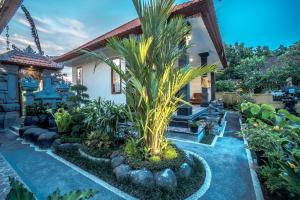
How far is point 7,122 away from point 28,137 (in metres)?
2.89

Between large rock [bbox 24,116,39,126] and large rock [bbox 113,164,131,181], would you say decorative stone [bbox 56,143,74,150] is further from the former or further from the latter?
large rock [bbox 24,116,39,126]

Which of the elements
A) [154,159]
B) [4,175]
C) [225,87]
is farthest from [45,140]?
[225,87]

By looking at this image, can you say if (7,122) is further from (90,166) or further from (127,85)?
(127,85)

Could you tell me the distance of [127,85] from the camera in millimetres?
3158

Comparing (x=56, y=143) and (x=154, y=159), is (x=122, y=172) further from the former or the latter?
(x=56, y=143)

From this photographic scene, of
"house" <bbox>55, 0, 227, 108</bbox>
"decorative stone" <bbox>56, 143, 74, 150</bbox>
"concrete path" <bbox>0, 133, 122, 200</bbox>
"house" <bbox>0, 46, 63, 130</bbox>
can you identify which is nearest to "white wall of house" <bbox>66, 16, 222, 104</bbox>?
"house" <bbox>55, 0, 227, 108</bbox>

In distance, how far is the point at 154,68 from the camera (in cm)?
311

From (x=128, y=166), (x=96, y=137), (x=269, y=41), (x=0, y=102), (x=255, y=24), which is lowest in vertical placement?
(x=128, y=166)

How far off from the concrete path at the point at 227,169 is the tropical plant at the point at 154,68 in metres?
1.11

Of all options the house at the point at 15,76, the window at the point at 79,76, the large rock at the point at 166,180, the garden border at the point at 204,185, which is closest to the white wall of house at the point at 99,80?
the window at the point at 79,76

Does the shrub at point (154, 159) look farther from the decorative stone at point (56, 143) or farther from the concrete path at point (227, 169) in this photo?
the decorative stone at point (56, 143)

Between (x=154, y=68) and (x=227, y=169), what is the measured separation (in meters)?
2.37

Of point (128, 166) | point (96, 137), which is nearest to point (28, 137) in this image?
point (96, 137)

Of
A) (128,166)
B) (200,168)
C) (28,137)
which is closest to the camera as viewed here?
(128,166)
